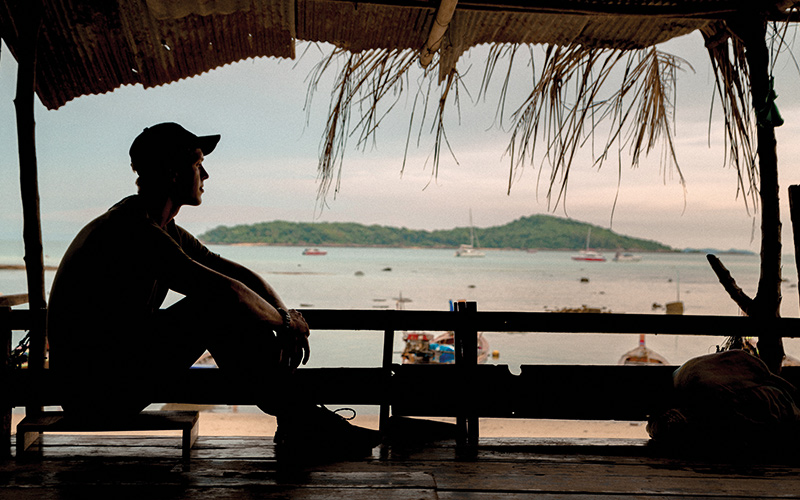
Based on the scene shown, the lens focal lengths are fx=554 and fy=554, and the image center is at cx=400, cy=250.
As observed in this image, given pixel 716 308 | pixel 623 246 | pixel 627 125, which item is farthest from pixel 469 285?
pixel 623 246

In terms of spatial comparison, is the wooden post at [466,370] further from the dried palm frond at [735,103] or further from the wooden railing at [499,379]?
the dried palm frond at [735,103]

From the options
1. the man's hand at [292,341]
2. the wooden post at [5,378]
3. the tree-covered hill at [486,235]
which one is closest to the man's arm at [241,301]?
the man's hand at [292,341]

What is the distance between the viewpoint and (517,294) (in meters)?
45.3

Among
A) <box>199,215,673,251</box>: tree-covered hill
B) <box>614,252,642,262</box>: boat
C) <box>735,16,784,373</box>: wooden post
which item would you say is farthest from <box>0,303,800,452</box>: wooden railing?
<box>614,252,642,262</box>: boat

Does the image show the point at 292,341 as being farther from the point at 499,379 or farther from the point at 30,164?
the point at 30,164

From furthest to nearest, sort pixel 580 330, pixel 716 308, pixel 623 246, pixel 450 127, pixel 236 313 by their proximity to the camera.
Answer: pixel 623 246
pixel 716 308
pixel 450 127
pixel 580 330
pixel 236 313

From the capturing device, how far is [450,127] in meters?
3.14

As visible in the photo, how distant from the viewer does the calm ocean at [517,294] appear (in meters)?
22.9

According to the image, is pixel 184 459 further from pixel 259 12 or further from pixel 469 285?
pixel 469 285

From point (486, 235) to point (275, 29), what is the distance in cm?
9050

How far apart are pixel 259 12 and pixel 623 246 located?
102m

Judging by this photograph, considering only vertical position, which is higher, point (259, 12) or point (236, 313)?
point (259, 12)

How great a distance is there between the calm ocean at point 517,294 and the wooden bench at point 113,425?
16030 mm

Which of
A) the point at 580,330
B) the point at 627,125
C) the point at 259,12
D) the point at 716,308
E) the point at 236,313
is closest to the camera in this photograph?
the point at 236,313
